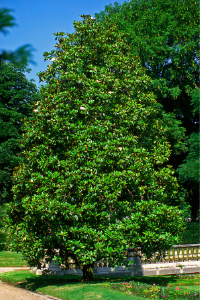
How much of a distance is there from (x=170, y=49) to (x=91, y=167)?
17296 millimetres

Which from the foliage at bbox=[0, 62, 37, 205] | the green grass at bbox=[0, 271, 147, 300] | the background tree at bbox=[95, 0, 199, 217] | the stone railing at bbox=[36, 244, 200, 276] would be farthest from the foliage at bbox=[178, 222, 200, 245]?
the foliage at bbox=[0, 62, 37, 205]

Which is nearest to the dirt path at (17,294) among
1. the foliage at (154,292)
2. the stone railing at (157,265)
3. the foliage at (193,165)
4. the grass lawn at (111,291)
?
the grass lawn at (111,291)

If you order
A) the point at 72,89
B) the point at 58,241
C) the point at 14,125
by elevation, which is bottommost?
the point at 58,241

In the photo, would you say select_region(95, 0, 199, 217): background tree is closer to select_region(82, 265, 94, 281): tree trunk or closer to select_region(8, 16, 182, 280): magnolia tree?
select_region(8, 16, 182, 280): magnolia tree

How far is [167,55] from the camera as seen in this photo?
27891mm

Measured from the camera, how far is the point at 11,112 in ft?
105

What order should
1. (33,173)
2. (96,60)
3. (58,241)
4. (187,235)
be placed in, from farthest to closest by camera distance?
(187,235)
(96,60)
(33,173)
(58,241)

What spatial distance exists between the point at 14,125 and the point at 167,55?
1568cm

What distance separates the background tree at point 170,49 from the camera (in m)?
27.1

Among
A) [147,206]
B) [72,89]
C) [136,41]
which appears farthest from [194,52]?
[147,206]

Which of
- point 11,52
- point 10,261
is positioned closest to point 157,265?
point 10,261

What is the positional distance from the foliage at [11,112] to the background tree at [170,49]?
35.9ft

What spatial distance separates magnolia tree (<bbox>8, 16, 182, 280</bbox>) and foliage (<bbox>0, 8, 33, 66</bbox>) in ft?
33.3

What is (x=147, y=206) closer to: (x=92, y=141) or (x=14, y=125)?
(x=92, y=141)
